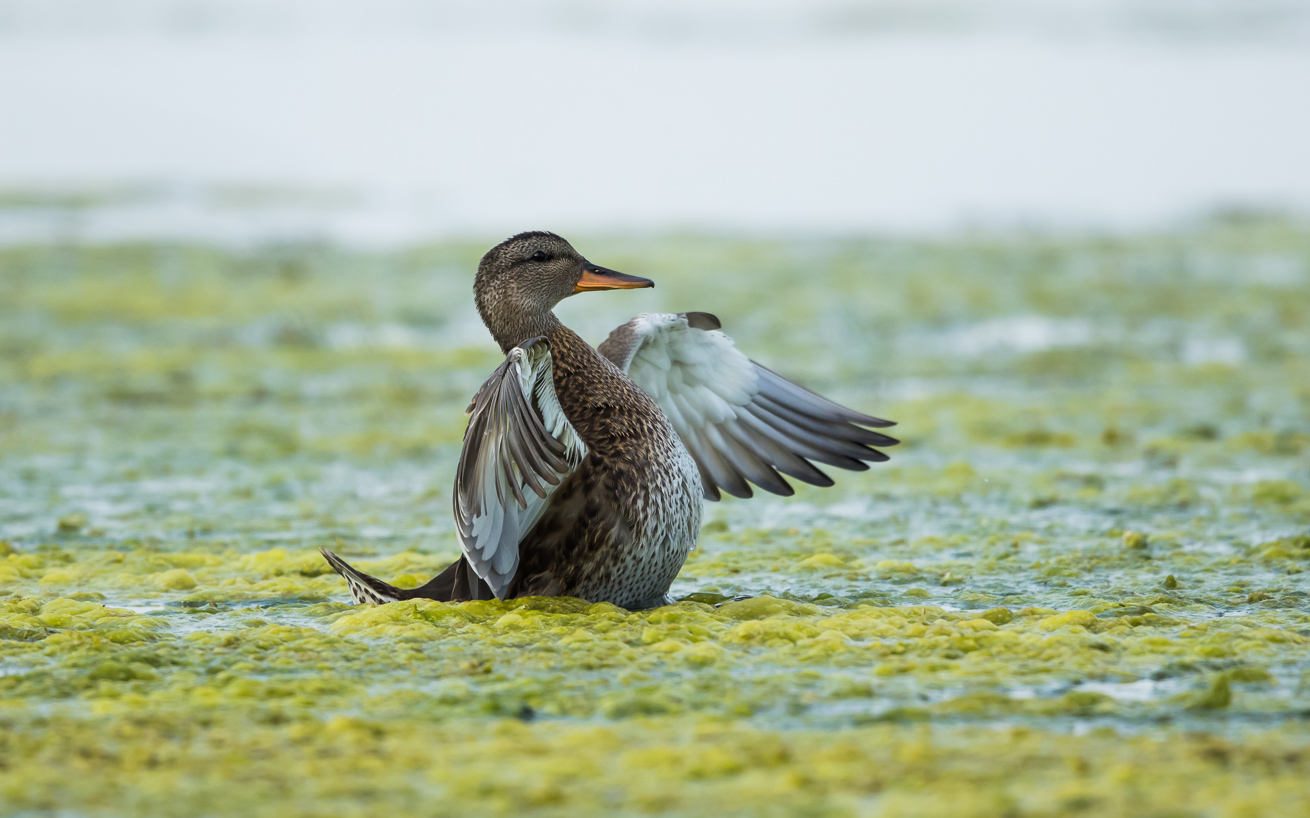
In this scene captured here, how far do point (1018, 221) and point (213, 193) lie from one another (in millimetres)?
12578

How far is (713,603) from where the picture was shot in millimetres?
5590

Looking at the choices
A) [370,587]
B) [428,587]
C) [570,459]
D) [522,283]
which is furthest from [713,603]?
[522,283]

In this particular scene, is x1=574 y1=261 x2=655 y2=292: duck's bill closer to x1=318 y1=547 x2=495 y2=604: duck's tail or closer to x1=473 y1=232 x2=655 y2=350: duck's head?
x1=473 y1=232 x2=655 y2=350: duck's head

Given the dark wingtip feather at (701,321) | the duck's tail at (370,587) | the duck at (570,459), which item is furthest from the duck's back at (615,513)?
the dark wingtip feather at (701,321)

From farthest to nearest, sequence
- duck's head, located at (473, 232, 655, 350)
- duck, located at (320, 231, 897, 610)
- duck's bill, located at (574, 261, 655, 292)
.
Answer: duck's bill, located at (574, 261, 655, 292) < duck's head, located at (473, 232, 655, 350) < duck, located at (320, 231, 897, 610)

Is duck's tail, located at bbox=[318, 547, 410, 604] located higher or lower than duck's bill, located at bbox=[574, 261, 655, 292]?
lower

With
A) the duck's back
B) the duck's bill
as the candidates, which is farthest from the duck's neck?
the duck's back

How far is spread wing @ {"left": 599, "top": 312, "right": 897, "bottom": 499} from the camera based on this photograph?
20.6 feet

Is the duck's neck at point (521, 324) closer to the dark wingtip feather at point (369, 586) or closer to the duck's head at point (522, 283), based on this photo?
the duck's head at point (522, 283)

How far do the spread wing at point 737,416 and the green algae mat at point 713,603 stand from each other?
414 millimetres

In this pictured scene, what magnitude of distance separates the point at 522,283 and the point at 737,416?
1.21m

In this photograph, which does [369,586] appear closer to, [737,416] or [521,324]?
[521,324]

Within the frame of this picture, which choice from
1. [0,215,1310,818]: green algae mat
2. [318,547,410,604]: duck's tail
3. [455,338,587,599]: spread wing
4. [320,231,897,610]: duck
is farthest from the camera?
[318,547,410,604]: duck's tail

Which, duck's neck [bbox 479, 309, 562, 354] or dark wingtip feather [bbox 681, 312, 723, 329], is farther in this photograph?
dark wingtip feather [bbox 681, 312, 723, 329]
